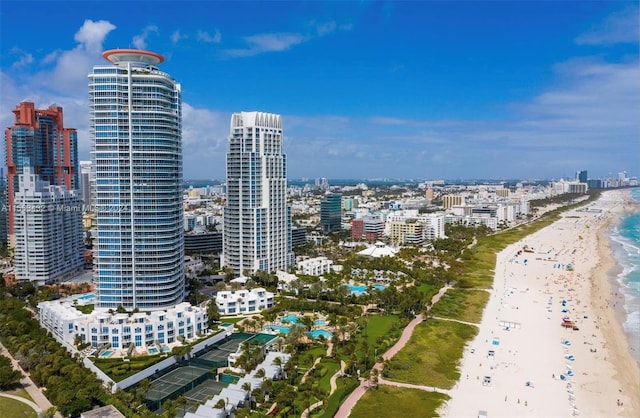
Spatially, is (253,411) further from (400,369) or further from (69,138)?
(69,138)

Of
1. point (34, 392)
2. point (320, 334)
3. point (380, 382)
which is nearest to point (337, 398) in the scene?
point (380, 382)

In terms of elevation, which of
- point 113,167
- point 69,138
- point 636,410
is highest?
point 69,138

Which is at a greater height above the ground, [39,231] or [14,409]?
[39,231]

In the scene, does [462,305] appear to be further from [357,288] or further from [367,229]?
[367,229]

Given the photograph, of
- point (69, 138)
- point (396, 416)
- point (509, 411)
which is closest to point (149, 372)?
point (396, 416)

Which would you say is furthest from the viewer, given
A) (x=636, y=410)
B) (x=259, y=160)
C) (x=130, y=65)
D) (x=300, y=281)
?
(x=259, y=160)

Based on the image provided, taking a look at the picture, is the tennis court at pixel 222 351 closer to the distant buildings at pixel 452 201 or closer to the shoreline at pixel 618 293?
the shoreline at pixel 618 293
